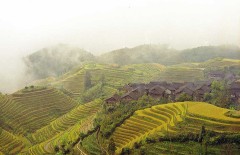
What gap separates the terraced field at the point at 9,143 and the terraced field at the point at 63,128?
277cm

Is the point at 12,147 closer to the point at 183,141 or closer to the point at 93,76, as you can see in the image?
the point at 183,141

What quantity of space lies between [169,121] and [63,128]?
35.9m

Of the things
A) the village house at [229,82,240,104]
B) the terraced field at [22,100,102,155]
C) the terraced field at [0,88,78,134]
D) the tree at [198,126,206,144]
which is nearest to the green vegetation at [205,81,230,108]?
the village house at [229,82,240,104]

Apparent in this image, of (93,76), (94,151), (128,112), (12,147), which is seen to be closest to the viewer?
(94,151)

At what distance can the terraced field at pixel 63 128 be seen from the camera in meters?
74.4

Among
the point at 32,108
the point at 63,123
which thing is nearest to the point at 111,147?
the point at 63,123

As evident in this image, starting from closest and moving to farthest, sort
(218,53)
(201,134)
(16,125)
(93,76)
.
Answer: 1. (201,134)
2. (16,125)
3. (93,76)
4. (218,53)

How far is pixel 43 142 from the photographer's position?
79812mm

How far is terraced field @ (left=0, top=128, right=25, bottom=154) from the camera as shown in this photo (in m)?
75.3

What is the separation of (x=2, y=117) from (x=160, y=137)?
173 ft

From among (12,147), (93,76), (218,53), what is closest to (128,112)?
(12,147)

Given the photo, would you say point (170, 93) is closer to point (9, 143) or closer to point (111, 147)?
point (9, 143)

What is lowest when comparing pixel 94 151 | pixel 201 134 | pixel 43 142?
pixel 43 142

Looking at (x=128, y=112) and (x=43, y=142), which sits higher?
(x=128, y=112)
